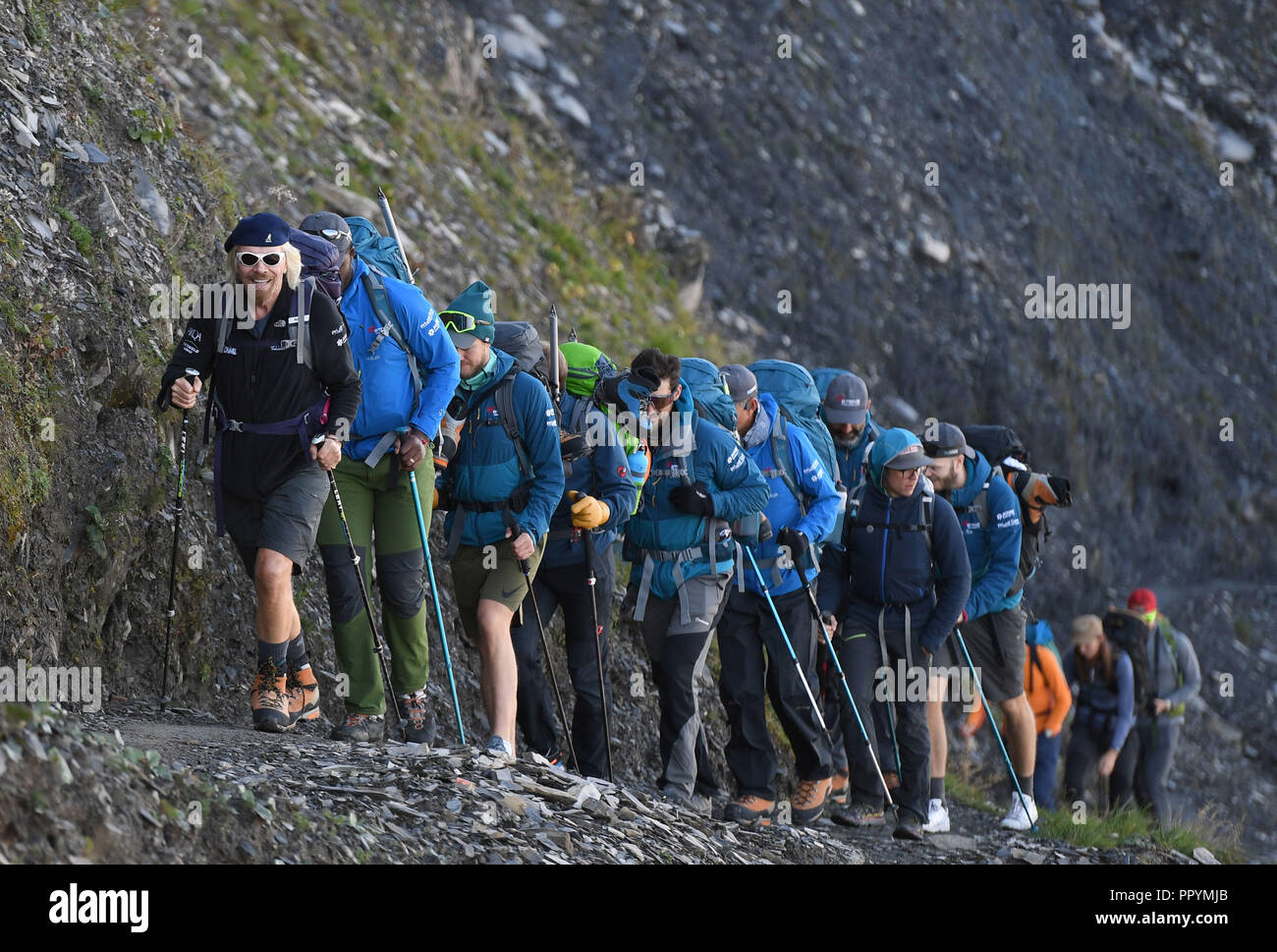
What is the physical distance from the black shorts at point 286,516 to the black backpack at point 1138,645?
9049 millimetres

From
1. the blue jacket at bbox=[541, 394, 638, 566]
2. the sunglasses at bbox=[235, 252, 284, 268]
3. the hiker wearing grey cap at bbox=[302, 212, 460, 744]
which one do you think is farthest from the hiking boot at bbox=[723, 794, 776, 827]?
the sunglasses at bbox=[235, 252, 284, 268]

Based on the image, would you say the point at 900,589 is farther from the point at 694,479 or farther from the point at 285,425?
the point at 285,425

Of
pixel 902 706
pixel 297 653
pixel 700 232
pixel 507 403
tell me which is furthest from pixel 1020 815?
pixel 700 232

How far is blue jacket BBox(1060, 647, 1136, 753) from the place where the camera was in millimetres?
13836

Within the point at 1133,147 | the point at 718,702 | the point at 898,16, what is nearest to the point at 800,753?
the point at 718,702

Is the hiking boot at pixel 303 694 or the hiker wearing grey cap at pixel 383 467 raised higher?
the hiker wearing grey cap at pixel 383 467

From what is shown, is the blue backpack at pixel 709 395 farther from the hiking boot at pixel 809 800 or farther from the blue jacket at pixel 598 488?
the hiking boot at pixel 809 800

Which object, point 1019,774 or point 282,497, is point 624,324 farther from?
point 282,497

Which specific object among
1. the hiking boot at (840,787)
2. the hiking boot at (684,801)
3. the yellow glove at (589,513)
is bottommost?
the hiking boot at (840,787)

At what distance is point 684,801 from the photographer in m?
9.23

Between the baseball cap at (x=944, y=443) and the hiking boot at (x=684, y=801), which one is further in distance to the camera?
the baseball cap at (x=944, y=443)

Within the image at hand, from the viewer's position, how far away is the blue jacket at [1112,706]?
1384cm

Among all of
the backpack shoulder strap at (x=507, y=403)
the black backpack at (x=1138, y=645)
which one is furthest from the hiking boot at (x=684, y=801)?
the black backpack at (x=1138, y=645)

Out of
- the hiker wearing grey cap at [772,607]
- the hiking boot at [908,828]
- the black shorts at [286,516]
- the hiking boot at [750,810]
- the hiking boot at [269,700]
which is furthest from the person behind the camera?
the hiking boot at [908,828]
